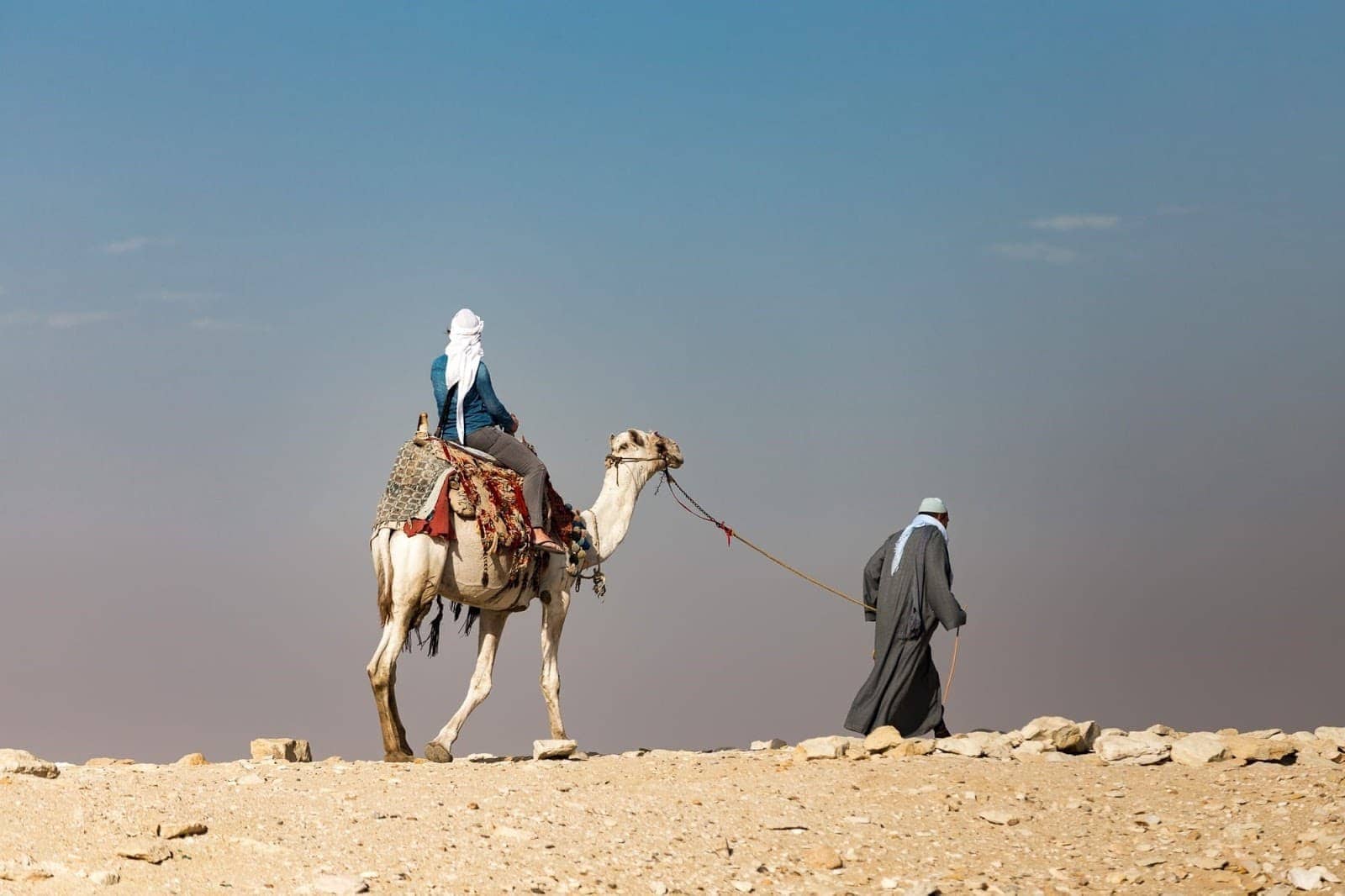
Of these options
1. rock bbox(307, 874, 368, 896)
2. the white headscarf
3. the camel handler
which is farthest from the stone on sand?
rock bbox(307, 874, 368, 896)

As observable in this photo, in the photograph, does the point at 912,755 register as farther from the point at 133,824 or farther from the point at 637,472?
the point at 133,824

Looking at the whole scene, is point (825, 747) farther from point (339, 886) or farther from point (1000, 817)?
point (339, 886)

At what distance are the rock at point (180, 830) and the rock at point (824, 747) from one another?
5161 millimetres

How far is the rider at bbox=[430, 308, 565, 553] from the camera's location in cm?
1564

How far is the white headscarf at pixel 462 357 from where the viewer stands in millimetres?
15641

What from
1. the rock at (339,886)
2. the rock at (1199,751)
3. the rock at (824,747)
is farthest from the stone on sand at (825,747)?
the rock at (339,886)

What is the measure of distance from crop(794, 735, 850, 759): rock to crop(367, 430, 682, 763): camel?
2.36 metres

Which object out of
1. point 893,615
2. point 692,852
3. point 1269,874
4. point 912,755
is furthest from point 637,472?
point 1269,874

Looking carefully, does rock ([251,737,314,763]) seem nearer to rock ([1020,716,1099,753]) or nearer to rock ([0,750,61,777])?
rock ([0,750,61,777])

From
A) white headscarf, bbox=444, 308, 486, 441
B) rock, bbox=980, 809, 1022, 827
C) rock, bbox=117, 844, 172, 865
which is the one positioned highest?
white headscarf, bbox=444, 308, 486, 441

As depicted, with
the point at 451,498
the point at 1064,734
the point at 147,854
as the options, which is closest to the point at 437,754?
the point at 451,498

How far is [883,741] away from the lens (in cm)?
1491

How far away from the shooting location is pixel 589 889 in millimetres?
10266

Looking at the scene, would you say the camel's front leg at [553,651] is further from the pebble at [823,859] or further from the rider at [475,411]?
the pebble at [823,859]
